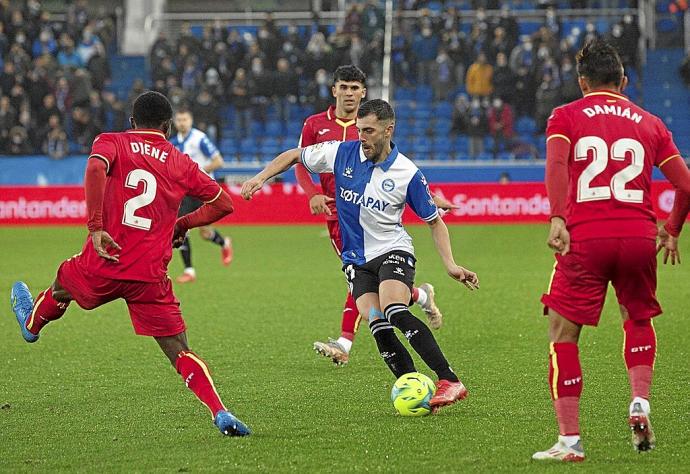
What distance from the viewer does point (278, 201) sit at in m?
24.6

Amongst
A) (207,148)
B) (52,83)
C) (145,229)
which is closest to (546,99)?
(52,83)

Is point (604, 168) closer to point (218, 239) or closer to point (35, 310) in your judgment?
point (35, 310)

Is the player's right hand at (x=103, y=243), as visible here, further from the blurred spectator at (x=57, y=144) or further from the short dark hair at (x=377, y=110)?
the blurred spectator at (x=57, y=144)

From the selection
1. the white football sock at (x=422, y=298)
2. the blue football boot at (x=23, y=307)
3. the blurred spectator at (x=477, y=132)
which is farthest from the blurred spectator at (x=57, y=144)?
the blue football boot at (x=23, y=307)

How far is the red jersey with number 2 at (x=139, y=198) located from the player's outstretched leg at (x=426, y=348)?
56.9 inches

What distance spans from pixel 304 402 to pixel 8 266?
1100 cm

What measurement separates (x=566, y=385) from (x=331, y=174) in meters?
3.85

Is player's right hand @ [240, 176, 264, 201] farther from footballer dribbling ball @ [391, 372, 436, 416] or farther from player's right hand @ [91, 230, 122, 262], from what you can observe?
footballer dribbling ball @ [391, 372, 436, 416]

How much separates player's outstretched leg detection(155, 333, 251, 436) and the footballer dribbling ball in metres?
0.98

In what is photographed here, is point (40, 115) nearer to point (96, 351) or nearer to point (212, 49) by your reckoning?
point (212, 49)

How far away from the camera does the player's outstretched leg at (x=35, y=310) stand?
24.0 feet

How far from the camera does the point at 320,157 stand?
7594mm

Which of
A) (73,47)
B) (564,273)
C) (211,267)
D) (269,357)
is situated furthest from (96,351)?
(73,47)

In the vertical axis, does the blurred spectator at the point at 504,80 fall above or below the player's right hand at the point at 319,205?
above
